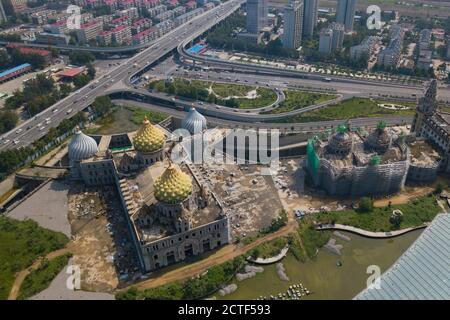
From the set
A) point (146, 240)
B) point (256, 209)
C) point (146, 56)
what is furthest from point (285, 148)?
point (146, 56)

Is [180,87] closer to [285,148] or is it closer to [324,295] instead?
[285,148]

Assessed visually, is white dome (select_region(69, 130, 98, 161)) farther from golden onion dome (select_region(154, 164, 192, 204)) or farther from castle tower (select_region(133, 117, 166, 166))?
golden onion dome (select_region(154, 164, 192, 204))

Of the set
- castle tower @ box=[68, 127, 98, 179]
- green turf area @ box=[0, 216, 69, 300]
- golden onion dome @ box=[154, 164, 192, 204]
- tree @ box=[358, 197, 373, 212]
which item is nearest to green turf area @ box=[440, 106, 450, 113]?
tree @ box=[358, 197, 373, 212]

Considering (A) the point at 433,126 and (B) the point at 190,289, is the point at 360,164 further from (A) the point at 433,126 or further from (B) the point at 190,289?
(B) the point at 190,289

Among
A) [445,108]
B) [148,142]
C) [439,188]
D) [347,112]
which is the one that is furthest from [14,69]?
[445,108]

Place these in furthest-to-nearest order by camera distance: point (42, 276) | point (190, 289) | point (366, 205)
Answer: point (366, 205) < point (42, 276) < point (190, 289)

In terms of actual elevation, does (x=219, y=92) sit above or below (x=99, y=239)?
above

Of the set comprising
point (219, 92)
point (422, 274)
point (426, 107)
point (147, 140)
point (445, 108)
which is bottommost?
point (445, 108)

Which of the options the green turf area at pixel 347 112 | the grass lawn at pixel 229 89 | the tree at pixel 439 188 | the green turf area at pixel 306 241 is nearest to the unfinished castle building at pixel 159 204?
the green turf area at pixel 306 241
